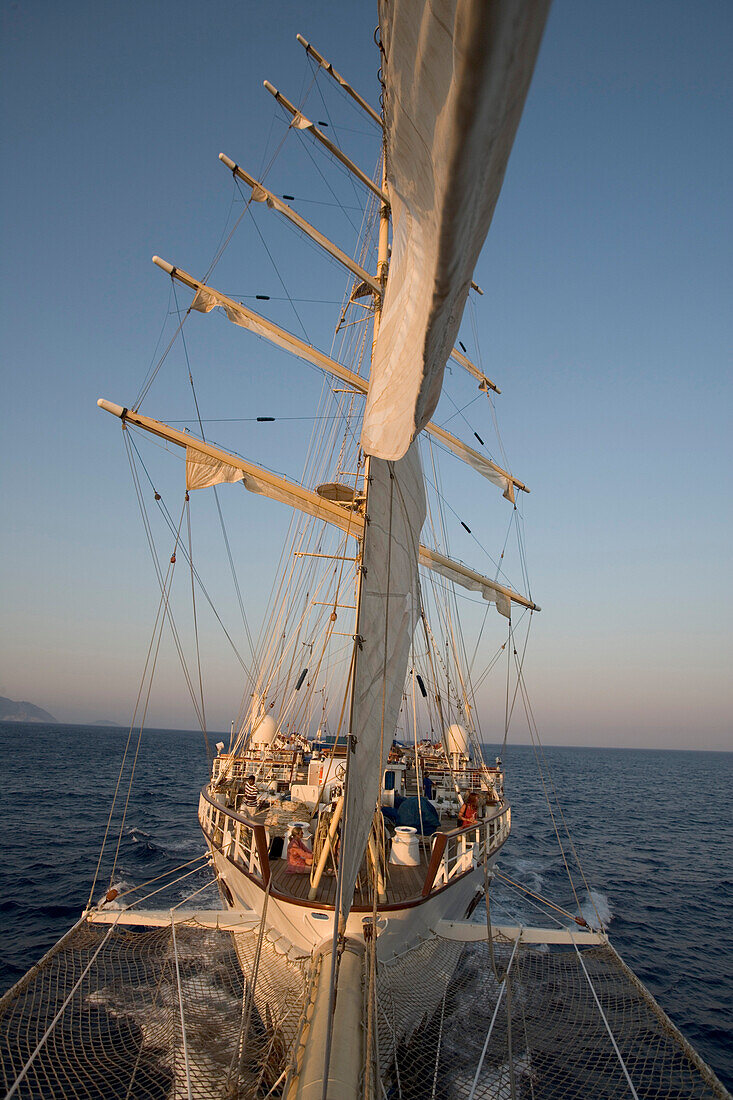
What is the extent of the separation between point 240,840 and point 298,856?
144 cm

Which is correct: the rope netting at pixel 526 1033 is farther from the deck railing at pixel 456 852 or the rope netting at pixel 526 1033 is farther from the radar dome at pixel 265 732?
the radar dome at pixel 265 732

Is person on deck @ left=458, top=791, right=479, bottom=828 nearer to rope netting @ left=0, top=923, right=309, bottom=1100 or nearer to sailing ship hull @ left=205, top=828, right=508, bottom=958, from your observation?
sailing ship hull @ left=205, top=828, right=508, bottom=958

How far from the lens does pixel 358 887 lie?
7.82 metres

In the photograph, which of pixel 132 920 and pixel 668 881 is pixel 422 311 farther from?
pixel 668 881

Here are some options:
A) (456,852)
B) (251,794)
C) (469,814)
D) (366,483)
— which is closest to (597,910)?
(469,814)

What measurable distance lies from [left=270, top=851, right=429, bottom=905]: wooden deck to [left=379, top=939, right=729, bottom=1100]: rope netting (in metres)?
0.75

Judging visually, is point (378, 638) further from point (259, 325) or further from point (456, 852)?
point (259, 325)

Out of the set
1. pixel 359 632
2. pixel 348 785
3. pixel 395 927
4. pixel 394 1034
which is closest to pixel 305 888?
pixel 395 927

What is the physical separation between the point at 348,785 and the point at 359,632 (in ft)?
4.05

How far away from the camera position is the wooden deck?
7427mm

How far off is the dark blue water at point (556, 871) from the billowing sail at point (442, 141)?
552 inches

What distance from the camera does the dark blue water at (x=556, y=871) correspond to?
1309 cm

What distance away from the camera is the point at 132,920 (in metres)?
8.02

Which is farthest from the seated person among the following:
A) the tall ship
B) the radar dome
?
the radar dome
